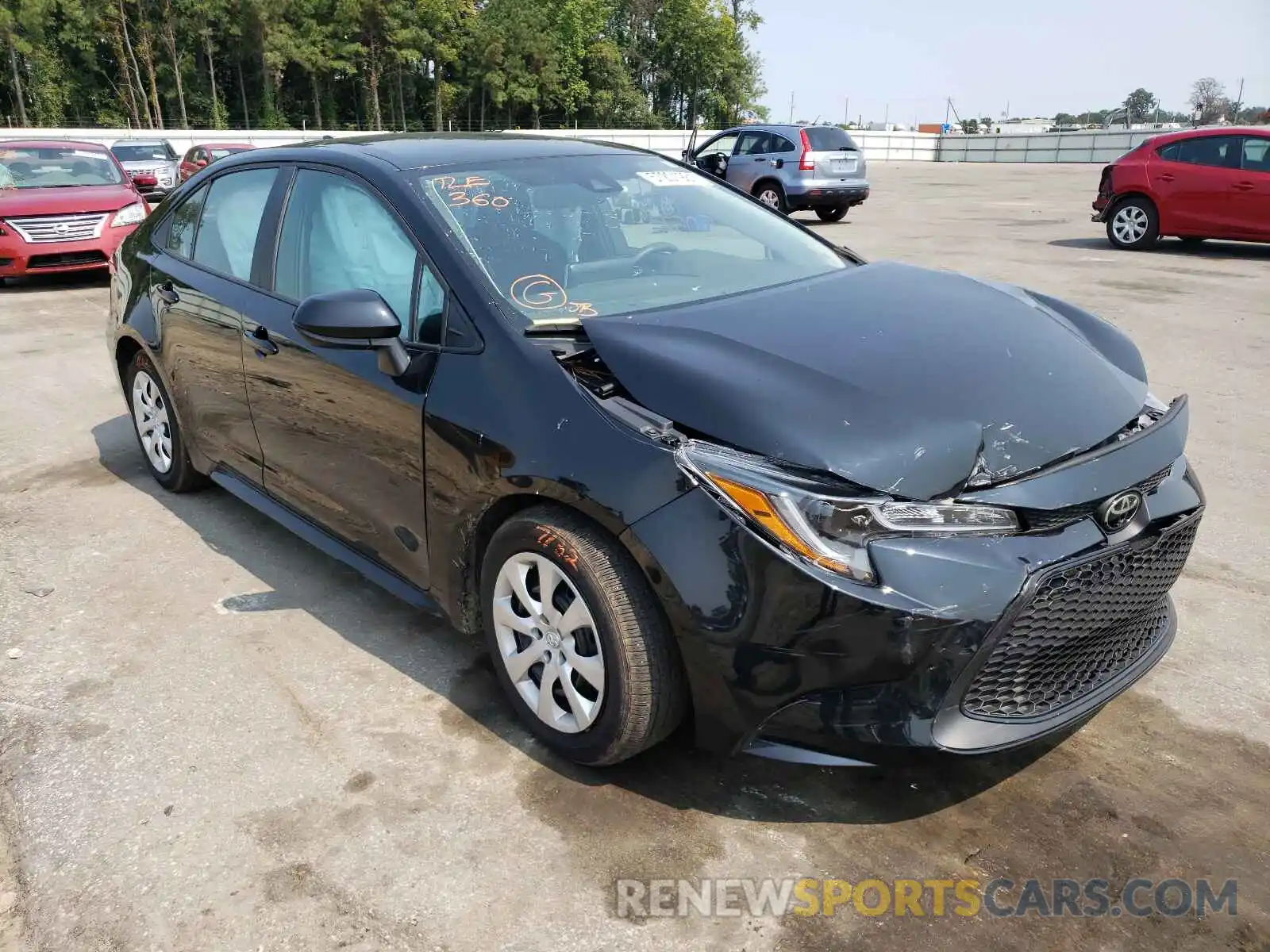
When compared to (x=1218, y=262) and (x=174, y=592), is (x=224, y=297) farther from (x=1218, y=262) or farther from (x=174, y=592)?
(x=1218, y=262)

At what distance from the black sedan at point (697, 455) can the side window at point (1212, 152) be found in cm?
1043

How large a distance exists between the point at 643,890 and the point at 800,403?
3.98 ft

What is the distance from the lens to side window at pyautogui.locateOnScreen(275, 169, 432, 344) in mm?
2980

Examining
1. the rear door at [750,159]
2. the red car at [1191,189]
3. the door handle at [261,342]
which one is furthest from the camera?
the rear door at [750,159]

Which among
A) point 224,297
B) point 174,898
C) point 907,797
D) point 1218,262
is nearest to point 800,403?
point 907,797

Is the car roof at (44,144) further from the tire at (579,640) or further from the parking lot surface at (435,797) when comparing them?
the tire at (579,640)

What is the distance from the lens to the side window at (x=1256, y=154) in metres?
11.5

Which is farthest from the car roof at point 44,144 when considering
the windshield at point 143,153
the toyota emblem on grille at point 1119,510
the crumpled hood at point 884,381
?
the toyota emblem on grille at point 1119,510

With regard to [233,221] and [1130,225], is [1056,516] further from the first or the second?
[1130,225]

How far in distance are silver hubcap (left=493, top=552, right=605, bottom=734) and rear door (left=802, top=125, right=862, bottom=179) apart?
14.8 metres

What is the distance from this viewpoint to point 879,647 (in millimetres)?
2127

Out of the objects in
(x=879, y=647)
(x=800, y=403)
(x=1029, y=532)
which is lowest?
(x=879, y=647)

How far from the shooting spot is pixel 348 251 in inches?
132

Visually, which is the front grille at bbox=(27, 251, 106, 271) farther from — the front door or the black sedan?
the front door
